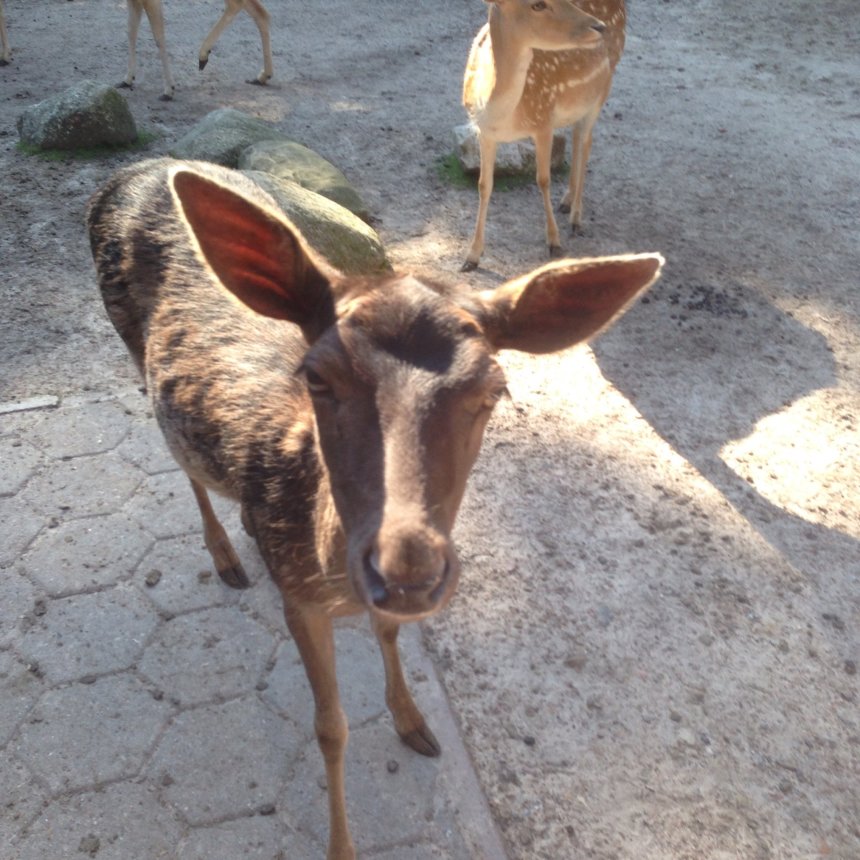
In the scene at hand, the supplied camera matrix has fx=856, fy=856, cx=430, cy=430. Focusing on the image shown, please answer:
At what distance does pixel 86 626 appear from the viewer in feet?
10.4

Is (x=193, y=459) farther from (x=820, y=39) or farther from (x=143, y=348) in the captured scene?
(x=820, y=39)

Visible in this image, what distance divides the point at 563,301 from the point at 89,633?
2.17m

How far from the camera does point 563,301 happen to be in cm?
214

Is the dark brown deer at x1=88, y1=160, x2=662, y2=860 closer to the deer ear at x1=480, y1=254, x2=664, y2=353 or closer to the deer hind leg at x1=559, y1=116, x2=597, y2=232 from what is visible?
the deer ear at x1=480, y1=254, x2=664, y2=353

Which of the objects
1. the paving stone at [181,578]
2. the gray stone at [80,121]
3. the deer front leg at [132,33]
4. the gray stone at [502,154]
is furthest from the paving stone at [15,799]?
the deer front leg at [132,33]

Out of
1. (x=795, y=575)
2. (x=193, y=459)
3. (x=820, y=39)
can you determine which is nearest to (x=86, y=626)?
(x=193, y=459)

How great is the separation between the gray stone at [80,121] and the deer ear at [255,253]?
5.85 meters

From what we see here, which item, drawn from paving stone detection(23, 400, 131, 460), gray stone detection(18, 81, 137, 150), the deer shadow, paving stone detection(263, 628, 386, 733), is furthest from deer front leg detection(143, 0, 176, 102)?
paving stone detection(263, 628, 386, 733)

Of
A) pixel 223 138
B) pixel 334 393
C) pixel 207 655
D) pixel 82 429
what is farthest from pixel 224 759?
pixel 223 138

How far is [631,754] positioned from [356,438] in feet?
5.56

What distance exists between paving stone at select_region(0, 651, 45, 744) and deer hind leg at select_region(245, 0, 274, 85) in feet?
26.1

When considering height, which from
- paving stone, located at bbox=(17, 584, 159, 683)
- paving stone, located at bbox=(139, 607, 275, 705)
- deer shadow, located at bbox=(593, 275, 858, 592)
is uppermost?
paving stone, located at bbox=(17, 584, 159, 683)

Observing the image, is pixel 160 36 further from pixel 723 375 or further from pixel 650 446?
pixel 650 446

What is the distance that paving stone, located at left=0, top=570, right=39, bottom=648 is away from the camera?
3.14 metres
